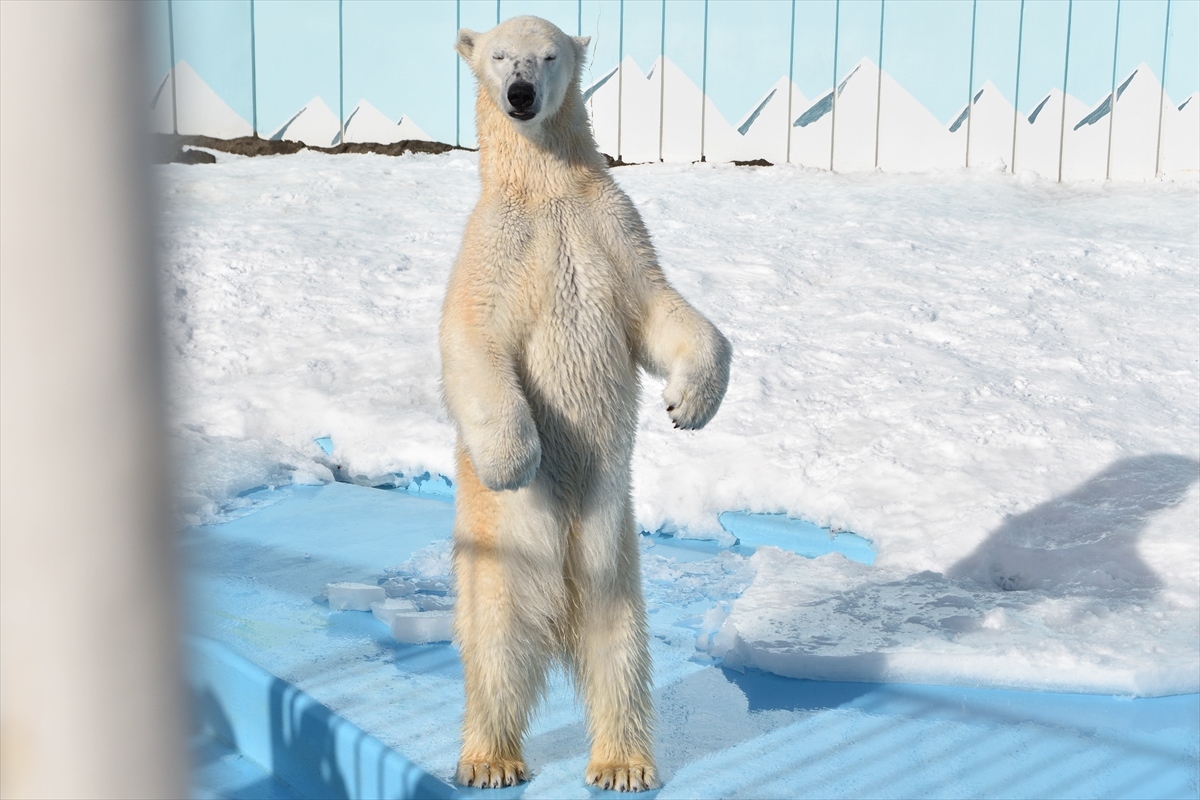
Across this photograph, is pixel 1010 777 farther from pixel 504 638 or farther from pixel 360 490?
pixel 360 490

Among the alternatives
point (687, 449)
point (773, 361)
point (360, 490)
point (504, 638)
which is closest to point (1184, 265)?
point (773, 361)

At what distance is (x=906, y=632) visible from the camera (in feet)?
9.96

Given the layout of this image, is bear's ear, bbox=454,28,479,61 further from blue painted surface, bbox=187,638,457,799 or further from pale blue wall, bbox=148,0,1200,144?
pale blue wall, bbox=148,0,1200,144

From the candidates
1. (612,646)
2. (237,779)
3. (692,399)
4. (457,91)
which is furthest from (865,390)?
(457,91)

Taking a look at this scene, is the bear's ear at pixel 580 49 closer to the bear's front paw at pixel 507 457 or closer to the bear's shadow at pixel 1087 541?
the bear's front paw at pixel 507 457

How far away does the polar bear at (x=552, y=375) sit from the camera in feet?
6.57

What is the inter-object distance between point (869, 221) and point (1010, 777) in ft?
15.4

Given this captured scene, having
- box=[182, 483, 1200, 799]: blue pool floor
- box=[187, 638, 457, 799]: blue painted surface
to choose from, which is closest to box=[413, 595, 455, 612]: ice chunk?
box=[182, 483, 1200, 799]: blue pool floor

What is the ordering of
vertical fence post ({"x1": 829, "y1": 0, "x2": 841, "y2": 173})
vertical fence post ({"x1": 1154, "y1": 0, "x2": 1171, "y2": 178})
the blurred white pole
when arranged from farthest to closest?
vertical fence post ({"x1": 829, "y1": 0, "x2": 841, "y2": 173}) → vertical fence post ({"x1": 1154, "y1": 0, "x2": 1171, "y2": 178}) → the blurred white pole

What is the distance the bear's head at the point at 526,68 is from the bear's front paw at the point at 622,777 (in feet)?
4.03

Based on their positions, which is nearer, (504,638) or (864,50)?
(504,638)

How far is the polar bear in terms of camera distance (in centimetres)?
200

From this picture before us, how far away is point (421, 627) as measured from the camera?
10.2 feet

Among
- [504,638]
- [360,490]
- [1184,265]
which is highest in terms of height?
[1184,265]
